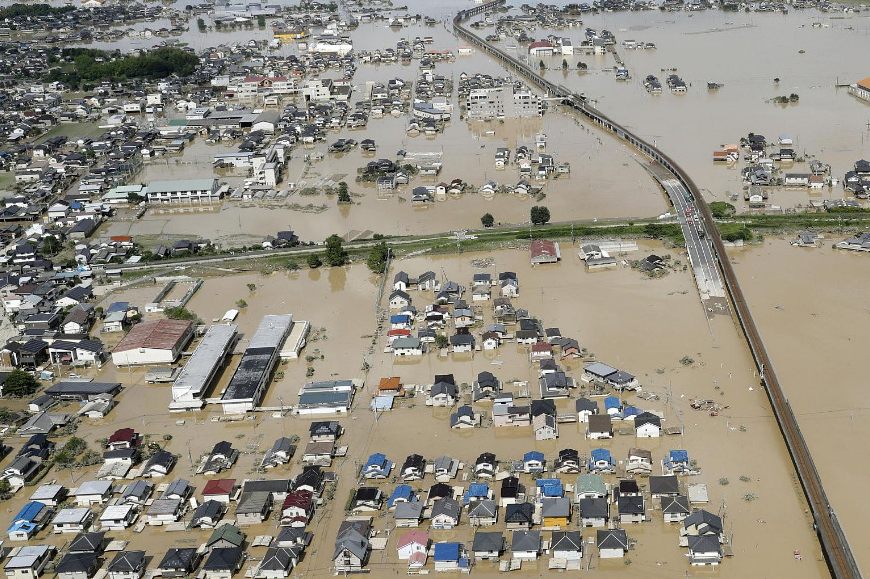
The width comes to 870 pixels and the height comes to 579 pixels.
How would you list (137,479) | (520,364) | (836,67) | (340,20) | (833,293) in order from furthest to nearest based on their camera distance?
(340,20), (836,67), (833,293), (520,364), (137,479)

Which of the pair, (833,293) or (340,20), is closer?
(833,293)

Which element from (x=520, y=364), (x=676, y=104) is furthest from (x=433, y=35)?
(x=520, y=364)

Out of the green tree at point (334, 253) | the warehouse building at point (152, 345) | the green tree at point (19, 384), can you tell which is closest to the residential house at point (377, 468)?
the warehouse building at point (152, 345)

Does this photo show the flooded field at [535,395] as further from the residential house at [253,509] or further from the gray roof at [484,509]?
the gray roof at [484,509]

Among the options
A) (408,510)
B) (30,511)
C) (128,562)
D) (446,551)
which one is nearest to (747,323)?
(408,510)

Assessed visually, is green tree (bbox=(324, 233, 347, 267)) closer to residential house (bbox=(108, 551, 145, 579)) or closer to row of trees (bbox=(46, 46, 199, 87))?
residential house (bbox=(108, 551, 145, 579))

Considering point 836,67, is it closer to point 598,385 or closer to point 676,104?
point 676,104
